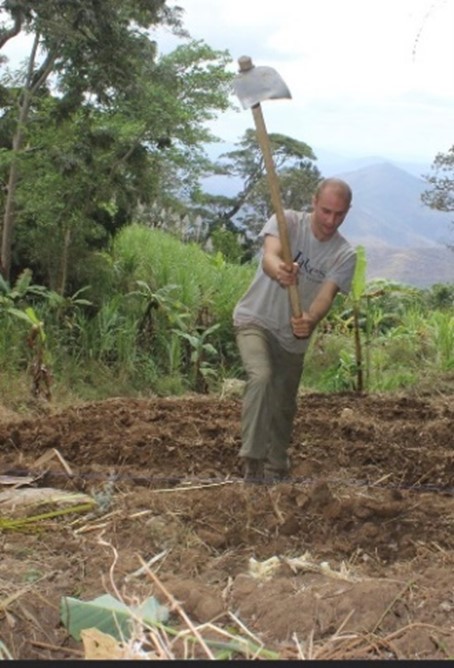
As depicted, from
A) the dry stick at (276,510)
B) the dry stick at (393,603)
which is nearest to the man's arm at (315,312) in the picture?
the dry stick at (276,510)

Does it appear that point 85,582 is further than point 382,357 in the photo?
No

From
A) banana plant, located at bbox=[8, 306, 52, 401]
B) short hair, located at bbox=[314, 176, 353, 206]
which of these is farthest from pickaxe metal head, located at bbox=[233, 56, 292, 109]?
banana plant, located at bbox=[8, 306, 52, 401]

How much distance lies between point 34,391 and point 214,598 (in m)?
5.06

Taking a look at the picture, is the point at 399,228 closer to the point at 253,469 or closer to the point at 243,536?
the point at 253,469

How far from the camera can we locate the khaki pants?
495cm

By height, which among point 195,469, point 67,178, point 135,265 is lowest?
point 195,469

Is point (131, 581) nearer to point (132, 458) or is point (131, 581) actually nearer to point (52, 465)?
point (52, 465)

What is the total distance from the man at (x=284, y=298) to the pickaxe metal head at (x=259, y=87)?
0.61 metres

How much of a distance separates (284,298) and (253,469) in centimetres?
89

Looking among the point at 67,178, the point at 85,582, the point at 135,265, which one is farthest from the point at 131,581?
the point at 135,265

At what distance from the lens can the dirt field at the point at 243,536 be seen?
3250mm

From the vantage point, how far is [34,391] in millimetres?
8227

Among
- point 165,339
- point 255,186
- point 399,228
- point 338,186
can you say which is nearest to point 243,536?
point 338,186

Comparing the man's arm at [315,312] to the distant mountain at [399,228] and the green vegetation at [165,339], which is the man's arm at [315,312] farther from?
the distant mountain at [399,228]
